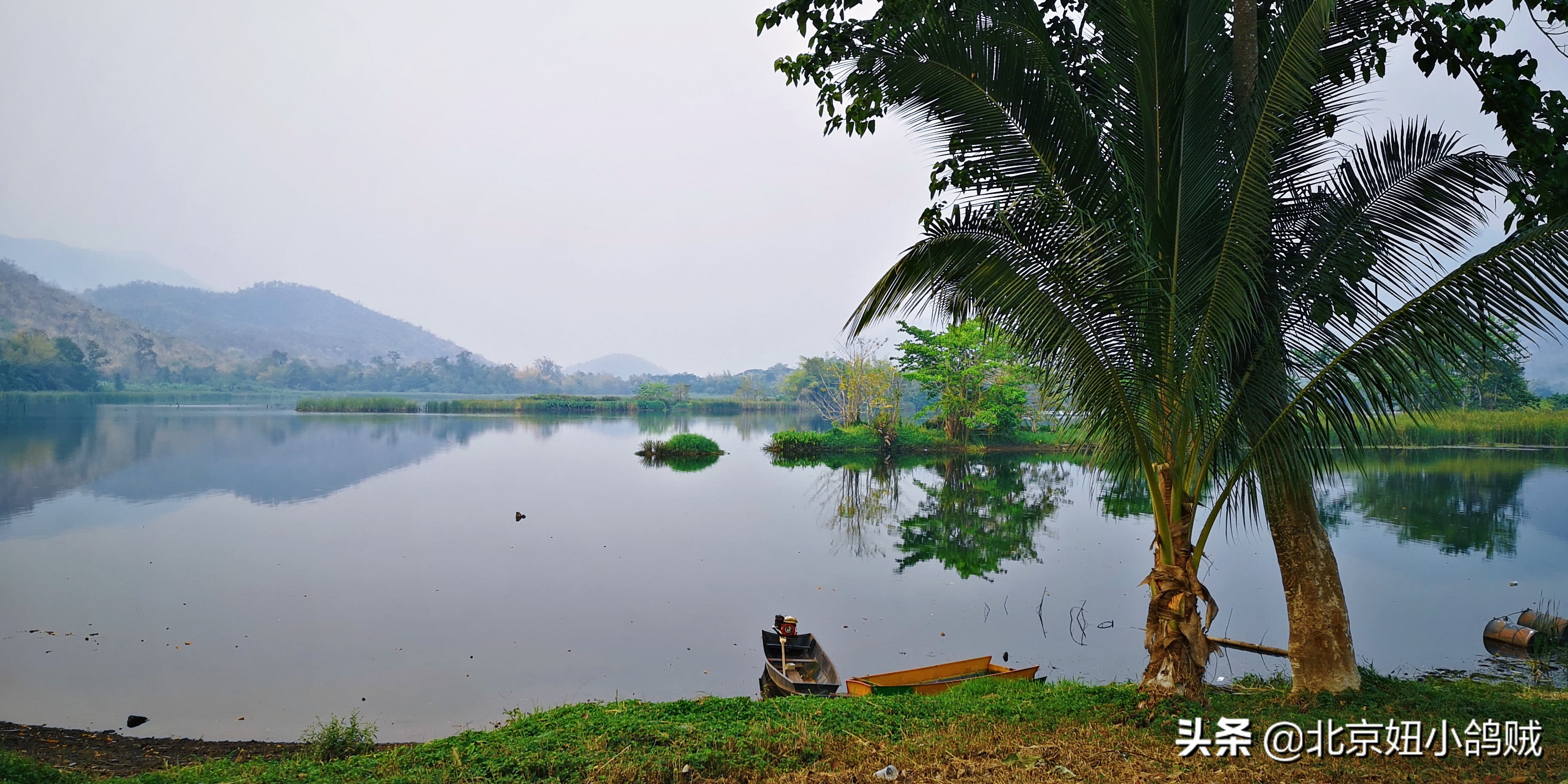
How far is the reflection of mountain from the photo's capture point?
66.0 feet

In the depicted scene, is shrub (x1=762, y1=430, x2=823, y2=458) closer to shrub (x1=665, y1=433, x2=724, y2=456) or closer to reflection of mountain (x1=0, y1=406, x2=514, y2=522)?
shrub (x1=665, y1=433, x2=724, y2=456)

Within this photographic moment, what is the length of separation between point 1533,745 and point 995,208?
393 cm

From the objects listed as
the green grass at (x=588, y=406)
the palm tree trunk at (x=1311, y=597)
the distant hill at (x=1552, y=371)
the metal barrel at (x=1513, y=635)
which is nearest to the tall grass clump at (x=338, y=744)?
the palm tree trunk at (x=1311, y=597)

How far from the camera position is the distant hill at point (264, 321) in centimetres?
13662

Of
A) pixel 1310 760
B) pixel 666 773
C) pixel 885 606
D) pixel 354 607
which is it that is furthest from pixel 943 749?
pixel 354 607

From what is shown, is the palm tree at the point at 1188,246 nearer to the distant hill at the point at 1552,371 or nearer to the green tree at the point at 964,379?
the green tree at the point at 964,379

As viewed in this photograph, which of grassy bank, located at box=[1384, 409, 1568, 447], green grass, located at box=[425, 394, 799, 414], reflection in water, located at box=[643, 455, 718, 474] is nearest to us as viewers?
reflection in water, located at box=[643, 455, 718, 474]

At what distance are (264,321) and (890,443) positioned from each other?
190 meters

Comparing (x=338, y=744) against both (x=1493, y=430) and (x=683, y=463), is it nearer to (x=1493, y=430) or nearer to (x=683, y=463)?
(x=683, y=463)

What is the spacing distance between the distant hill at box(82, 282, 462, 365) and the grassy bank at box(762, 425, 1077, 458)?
114 metres

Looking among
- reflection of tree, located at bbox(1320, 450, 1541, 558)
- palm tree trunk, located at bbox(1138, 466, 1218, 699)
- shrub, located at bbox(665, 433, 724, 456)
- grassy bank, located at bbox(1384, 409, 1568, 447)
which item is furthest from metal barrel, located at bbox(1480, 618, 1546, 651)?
shrub, located at bbox(665, 433, 724, 456)

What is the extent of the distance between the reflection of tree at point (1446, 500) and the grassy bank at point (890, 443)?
34.7 ft

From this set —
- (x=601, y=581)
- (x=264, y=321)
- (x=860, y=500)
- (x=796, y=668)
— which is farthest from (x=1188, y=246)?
(x=264, y=321)

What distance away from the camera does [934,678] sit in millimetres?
6922
